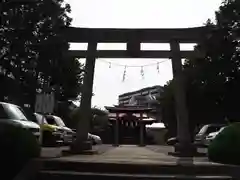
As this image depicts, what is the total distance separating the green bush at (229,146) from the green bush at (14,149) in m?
5.51

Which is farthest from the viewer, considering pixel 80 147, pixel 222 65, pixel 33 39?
pixel 222 65

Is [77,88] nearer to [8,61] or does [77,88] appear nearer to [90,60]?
[90,60]

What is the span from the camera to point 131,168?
40.0 feet

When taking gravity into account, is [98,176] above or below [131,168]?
below

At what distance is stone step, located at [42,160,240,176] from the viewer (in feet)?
39.6

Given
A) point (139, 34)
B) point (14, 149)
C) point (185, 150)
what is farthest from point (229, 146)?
point (139, 34)

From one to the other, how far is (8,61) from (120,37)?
607cm

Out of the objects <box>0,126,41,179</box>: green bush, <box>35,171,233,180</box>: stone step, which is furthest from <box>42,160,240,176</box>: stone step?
<box>0,126,41,179</box>: green bush

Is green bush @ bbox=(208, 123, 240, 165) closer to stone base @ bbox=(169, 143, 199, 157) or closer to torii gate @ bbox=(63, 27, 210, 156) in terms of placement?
stone base @ bbox=(169, 143, 199, 157)

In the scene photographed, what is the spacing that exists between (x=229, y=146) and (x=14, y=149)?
609 cm

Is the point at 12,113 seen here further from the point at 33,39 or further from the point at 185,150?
the point at 185,150

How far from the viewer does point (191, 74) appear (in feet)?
129

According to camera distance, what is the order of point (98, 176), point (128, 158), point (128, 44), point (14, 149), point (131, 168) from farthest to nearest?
point (128, 44)
point (128, 158)
point (131, 168)
point (98, 176)
point (14, 149)

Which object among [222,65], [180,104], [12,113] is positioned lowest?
[12,113]
